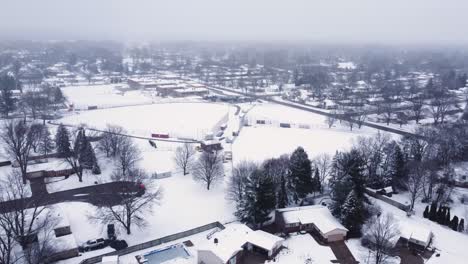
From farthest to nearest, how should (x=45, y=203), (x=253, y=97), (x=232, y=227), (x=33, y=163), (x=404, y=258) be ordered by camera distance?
(x=253, y=97) < (x=33, y=163) < (x=45, y=203) < (x=232, y=227) < (x=404, y=258)

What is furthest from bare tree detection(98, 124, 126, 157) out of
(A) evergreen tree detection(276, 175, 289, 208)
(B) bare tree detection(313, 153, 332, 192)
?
(B) bare tree detection(313, 153, 332, 192)

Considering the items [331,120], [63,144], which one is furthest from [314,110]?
[63,144]

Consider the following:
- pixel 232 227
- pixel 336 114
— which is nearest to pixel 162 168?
pixel 232 227

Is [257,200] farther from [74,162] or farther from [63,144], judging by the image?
[63,144]

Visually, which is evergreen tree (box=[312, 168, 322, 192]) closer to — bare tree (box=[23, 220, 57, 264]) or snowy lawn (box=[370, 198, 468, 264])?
snowy lawn (box=[370, 198, 468, 264])

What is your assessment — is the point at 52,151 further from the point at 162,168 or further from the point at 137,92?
the point at 137,92

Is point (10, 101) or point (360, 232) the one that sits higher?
point (10, 101)
